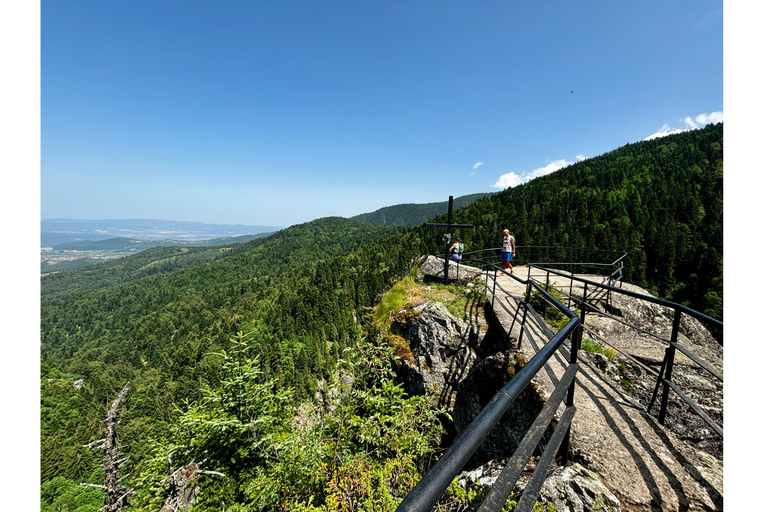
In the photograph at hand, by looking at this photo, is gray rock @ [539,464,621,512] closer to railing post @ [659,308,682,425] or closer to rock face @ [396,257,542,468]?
railing post @ [659,308,682,425]

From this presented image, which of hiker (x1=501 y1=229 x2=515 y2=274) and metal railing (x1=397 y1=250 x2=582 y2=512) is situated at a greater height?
hiker (x1=501 y1=229 x2=515 y2=274)

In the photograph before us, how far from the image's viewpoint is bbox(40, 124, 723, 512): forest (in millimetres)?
4215

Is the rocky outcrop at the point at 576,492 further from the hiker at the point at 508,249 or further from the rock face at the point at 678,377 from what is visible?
the hiker at the point at 508,249

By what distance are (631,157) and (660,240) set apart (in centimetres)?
6375

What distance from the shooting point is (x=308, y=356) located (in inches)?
2879

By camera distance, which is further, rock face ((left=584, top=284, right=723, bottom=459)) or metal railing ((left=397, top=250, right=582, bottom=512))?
rock face ((left=584, top=284, right=723, bottom=459))

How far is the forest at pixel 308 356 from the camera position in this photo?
421 cm

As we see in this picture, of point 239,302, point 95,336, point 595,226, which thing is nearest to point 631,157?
point 595,226

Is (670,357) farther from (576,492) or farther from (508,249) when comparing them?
(508,249)

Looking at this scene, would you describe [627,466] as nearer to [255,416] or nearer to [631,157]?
[255,416]

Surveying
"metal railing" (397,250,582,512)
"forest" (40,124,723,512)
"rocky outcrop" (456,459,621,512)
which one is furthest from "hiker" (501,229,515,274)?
"metal railing" (397,250,582,512)

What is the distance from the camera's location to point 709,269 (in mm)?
46344

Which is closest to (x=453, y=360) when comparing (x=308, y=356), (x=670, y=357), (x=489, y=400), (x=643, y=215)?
(x=489, y=400)

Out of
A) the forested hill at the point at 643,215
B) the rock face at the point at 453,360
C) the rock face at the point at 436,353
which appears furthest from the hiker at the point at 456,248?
the forested hill at the point at 643,215
